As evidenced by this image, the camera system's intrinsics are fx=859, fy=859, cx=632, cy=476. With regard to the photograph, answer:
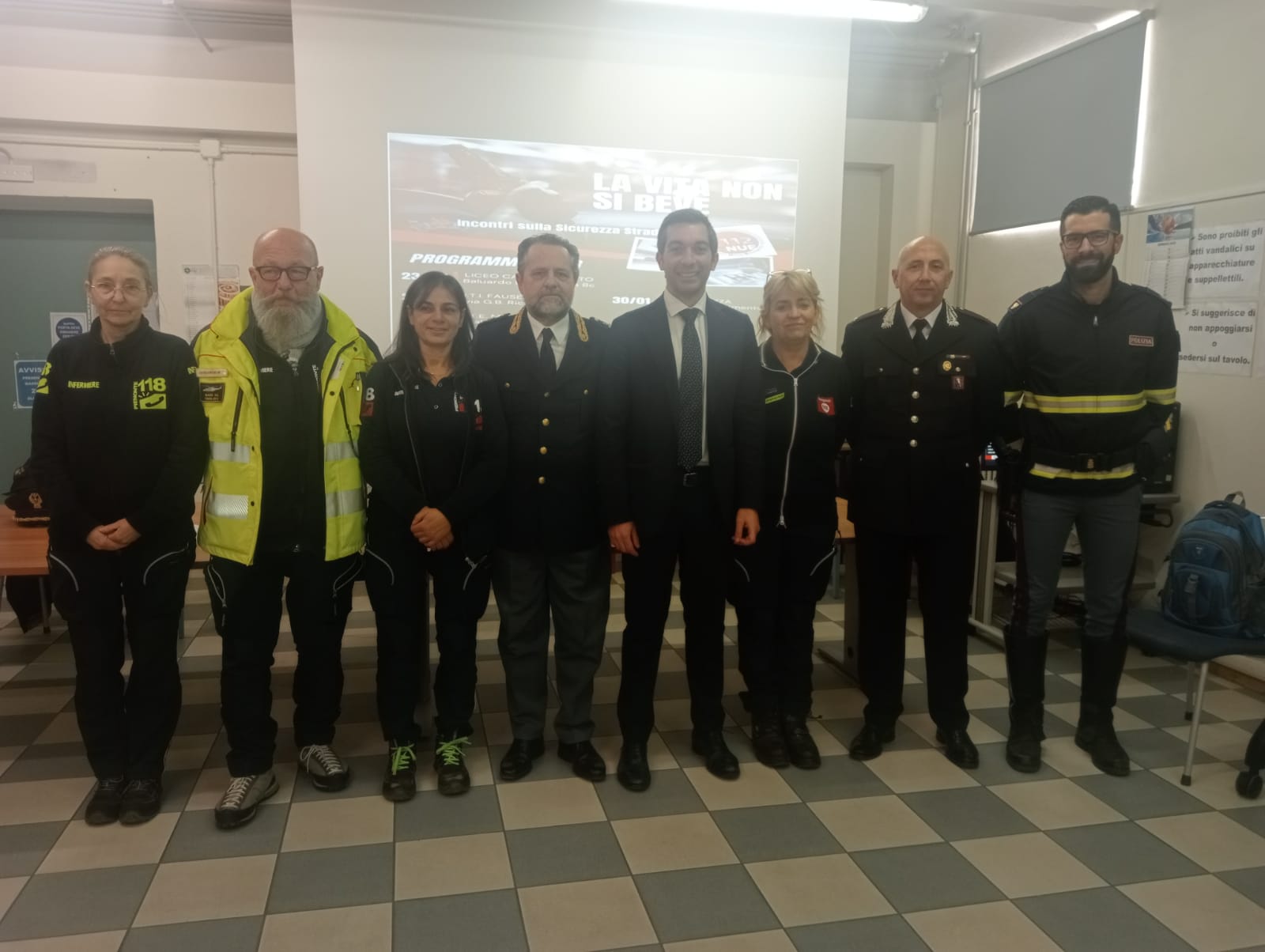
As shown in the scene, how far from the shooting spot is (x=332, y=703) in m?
2.66

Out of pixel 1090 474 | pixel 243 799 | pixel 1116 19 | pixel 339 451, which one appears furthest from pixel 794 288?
pixel 1116 19

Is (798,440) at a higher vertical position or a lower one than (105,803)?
higher

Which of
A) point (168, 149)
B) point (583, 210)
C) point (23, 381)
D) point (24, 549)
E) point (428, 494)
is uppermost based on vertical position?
point (168, 149)

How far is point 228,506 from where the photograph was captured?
2.36m

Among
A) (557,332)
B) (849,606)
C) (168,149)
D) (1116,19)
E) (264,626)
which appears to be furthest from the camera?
(168,149)

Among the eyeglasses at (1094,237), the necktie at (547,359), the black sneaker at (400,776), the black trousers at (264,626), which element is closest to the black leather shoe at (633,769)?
the black sneaker at (400,776)

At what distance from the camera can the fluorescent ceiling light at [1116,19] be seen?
4336 millimetres

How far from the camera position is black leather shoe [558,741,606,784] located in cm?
269

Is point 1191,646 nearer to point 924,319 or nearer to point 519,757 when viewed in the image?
point 924,319

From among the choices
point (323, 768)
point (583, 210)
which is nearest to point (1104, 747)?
point (323, 768)

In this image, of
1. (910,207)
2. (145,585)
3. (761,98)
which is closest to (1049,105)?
(910,207)

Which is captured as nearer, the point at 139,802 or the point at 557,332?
the point at 139,802

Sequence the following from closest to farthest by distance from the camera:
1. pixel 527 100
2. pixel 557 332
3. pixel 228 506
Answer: pixel 228 506 → pixel 557 332 → pixel 527 100

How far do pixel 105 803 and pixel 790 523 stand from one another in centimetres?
215
